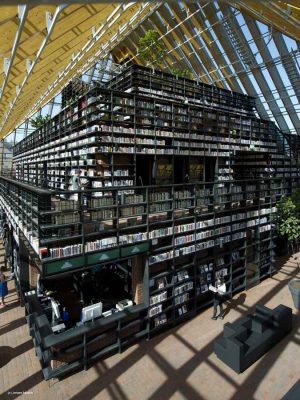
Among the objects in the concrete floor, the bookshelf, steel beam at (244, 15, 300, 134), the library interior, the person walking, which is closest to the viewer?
the concrete floor

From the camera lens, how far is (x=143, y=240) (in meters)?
4.89

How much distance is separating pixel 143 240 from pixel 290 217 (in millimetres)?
3999

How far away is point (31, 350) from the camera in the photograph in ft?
15.9

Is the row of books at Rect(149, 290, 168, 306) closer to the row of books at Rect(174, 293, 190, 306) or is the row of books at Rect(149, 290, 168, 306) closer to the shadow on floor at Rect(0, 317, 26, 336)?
the row of books at Rect(174, 293, 190, 306)

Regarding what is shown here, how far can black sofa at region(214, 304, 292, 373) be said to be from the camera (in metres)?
4.16

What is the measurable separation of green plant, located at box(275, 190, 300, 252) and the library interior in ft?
0.12

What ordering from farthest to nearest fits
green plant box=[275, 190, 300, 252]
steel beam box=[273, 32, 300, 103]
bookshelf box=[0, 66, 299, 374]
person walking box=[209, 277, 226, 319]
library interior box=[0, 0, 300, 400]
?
steel beam box=[273, 32, 300, 103], green plant box=[275, 190, 300, 252], person walking box=[209, 277, 226, 319], bookshelf box=[0, 66, 299, 374], library interior box=[0, 0, 300, 400]

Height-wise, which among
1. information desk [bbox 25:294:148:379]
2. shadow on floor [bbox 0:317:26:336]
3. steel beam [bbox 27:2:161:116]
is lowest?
shadow on floor [bbox 0:317:26:336]

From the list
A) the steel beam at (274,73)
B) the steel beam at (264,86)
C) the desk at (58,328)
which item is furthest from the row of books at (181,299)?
the steel beam at (264,86)

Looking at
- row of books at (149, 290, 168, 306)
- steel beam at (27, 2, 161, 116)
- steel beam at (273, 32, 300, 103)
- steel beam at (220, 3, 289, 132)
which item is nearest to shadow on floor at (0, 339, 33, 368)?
row of books at (149, 290, 168, 306)

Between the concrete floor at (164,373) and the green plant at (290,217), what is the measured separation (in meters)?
2.18

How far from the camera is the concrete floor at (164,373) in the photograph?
3838 mm

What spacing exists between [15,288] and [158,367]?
4.72 m

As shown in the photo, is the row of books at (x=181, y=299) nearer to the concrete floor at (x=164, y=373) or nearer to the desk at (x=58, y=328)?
the concrete floor at (x=164, y=373)
